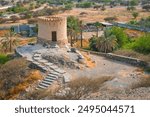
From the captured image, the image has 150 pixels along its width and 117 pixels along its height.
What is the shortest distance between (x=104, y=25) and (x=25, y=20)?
1965cm

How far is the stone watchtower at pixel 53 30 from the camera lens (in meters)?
26.1

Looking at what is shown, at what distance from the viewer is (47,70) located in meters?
21.9

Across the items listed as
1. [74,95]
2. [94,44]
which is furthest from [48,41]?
[74,95]

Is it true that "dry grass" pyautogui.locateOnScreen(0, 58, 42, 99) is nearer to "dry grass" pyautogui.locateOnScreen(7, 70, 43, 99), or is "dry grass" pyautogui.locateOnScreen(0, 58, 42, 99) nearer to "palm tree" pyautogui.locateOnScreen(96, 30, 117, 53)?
"dry grass" pyautogui.locateOnScreen(7, 70, 43, 99)

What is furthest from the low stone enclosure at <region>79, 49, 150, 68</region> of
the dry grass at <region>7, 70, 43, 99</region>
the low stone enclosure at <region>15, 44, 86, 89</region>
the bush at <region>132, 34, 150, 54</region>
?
the dry grass at <region>7, 70, 43, 99</region>

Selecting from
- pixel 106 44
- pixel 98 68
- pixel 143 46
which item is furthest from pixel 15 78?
pixel 106 44

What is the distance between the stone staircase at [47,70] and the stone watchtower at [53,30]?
251cm

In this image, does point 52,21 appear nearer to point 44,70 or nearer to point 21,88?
point 44,70

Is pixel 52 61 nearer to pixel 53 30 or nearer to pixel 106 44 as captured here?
pixel 53 30

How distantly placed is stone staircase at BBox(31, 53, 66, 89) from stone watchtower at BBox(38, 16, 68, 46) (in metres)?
2.51

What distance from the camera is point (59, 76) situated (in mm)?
21078

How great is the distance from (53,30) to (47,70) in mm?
5281

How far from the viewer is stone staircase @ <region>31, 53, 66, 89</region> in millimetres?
20594

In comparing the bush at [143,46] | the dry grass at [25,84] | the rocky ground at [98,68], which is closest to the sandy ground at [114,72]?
the rocky ground at [98,68]
